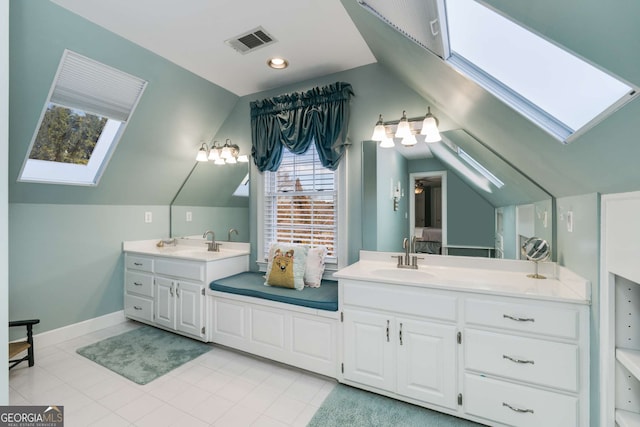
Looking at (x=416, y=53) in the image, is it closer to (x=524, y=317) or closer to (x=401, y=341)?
(x=524, y=317)

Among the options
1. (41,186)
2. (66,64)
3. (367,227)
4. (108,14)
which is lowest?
(367,227)

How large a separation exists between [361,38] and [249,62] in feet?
3.22

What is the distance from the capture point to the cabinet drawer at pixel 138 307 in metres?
3.08

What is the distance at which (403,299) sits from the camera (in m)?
1.85

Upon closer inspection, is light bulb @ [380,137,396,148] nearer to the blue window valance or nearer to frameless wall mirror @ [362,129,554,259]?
frameless wall mirror @ [362,129,554,259]

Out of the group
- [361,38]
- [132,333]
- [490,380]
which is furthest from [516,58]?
[132,333]

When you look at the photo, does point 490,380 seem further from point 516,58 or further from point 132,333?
point 132,333

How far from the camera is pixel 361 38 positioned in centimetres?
216

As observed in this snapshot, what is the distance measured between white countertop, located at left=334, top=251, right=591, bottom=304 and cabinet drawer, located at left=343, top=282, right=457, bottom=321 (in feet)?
0.18

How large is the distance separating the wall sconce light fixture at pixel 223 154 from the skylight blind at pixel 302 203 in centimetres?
44

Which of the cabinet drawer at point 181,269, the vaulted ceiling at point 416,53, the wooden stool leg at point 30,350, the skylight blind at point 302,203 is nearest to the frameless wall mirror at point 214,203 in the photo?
the skylight blind at point 302,203

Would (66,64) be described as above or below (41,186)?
above
